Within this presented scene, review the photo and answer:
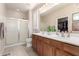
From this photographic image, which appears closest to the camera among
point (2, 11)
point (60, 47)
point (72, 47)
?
point (72, 47)

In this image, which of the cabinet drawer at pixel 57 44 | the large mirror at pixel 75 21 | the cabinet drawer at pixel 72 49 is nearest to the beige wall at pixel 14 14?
the cabinet drawer at pixel 57 44

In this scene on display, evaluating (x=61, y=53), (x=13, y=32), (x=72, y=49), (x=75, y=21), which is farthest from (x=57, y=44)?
(x=13, y=32)

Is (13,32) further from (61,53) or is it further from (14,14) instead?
(61,53)

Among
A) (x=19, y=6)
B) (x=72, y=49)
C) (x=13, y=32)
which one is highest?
(x=19, y=6)

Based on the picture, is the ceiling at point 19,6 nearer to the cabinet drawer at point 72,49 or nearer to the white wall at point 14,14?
the white wall at point 14,14

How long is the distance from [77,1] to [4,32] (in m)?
1.67

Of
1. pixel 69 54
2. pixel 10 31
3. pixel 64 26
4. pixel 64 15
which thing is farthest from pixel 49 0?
pixel 10 31

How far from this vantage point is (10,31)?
8.05 ft

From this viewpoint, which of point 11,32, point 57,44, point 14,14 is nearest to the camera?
point 57,44

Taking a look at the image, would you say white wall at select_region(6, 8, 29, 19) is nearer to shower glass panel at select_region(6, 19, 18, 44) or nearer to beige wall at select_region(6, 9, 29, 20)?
beige wall at select_region(6, 9, 29, 20)

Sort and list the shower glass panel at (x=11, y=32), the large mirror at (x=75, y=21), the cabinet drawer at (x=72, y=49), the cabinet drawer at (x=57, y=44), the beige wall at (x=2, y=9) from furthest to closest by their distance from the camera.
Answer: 1. the shower glass panel at (x=11, y=32)
2. the large mirror at (x=75, y=21)
3. the beige wall at (x=2, y=9)
4. the cabinet drawer at (x=57, y=44)
5. the cabinet drawer at (x=72, y=49)

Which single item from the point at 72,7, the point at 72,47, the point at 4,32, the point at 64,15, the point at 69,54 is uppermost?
the point at 72,7

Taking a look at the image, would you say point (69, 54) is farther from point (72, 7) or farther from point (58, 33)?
point (72, 7)

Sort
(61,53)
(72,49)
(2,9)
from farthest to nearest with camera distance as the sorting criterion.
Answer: (2,9) → (61,53) → (72,49)
